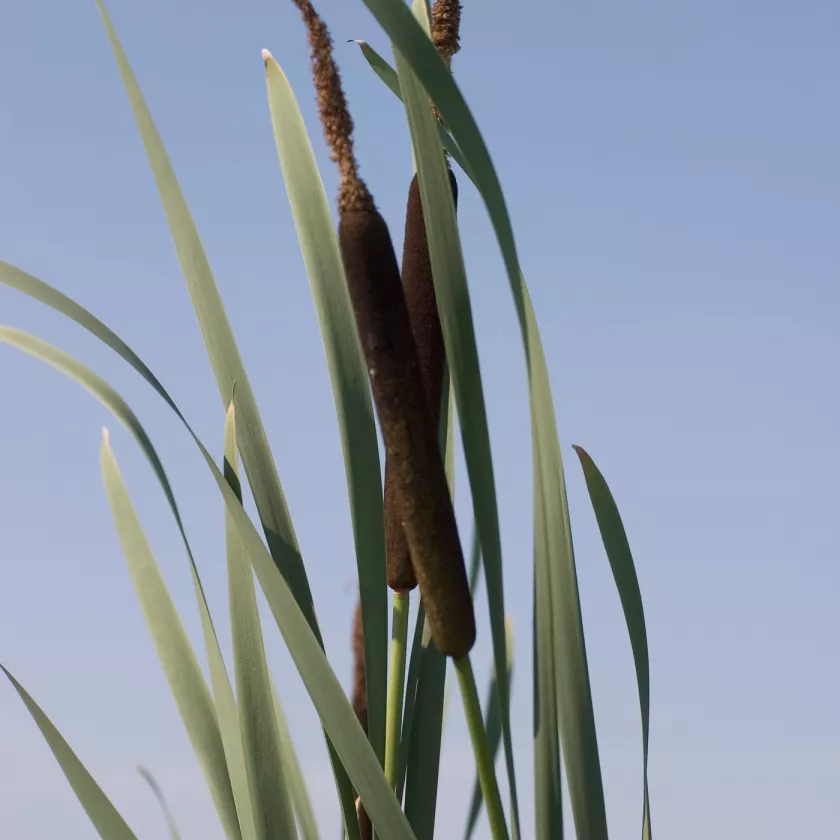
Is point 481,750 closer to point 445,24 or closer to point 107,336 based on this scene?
point 107,336

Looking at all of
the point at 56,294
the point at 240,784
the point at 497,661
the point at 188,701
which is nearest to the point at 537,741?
the point at 497,661

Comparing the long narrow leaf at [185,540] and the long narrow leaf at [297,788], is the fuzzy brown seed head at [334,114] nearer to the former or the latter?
the long narrow leaf at [185,540]

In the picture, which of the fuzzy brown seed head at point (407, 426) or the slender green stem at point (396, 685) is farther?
the slender green stem at point (396, 685)

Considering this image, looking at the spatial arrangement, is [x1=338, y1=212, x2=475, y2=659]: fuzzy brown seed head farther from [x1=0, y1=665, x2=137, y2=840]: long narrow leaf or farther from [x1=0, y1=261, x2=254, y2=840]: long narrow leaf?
[x1=0, y1=665, x2=137, y2=840]: long narrow leaf

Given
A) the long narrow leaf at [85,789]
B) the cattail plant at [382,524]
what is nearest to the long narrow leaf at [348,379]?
the cattail plant at [382,524]

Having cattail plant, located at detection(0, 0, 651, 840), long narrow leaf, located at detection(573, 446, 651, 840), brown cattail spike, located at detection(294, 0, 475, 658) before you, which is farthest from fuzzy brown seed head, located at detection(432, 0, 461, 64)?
long narrow leaf, located at detection(573, 446, 651, 840)

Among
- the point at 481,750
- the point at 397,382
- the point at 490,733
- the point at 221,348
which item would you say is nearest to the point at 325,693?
the point at 481,750
